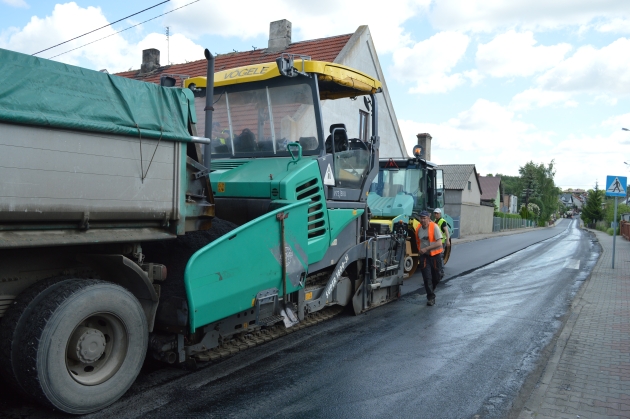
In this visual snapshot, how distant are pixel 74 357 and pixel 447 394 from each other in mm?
3079

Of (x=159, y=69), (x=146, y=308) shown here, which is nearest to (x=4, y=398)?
(x=146, y=308)

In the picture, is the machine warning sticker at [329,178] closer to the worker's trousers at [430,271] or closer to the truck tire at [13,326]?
the worker's trousers at [430,271]

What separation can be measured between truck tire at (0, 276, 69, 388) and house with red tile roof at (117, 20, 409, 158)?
11.6 metres

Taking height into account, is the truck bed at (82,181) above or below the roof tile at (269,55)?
below

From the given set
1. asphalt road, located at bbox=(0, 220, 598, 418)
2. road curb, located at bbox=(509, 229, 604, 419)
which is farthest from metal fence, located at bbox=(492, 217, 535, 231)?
asphalt road, located at bbox=(0, 220, 598, 418)

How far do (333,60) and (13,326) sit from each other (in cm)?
1382

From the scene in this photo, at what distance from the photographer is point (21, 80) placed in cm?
332

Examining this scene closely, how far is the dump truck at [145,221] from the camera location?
3416 mm

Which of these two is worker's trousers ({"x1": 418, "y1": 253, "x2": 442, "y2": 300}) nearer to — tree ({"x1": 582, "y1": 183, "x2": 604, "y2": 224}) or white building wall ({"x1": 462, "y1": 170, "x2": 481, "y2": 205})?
white building wall ({"x1": 462, "y1": 170, "x2": 481, "y2": 205})

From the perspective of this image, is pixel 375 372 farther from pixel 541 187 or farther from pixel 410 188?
pixel 541 187

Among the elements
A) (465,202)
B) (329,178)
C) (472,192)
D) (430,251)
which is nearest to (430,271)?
(430,251)

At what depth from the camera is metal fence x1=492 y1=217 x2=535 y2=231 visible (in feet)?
151

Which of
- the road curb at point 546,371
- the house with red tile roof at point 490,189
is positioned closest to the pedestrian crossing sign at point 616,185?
the road curb at point 546,371

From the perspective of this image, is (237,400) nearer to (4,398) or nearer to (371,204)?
(4,398)
